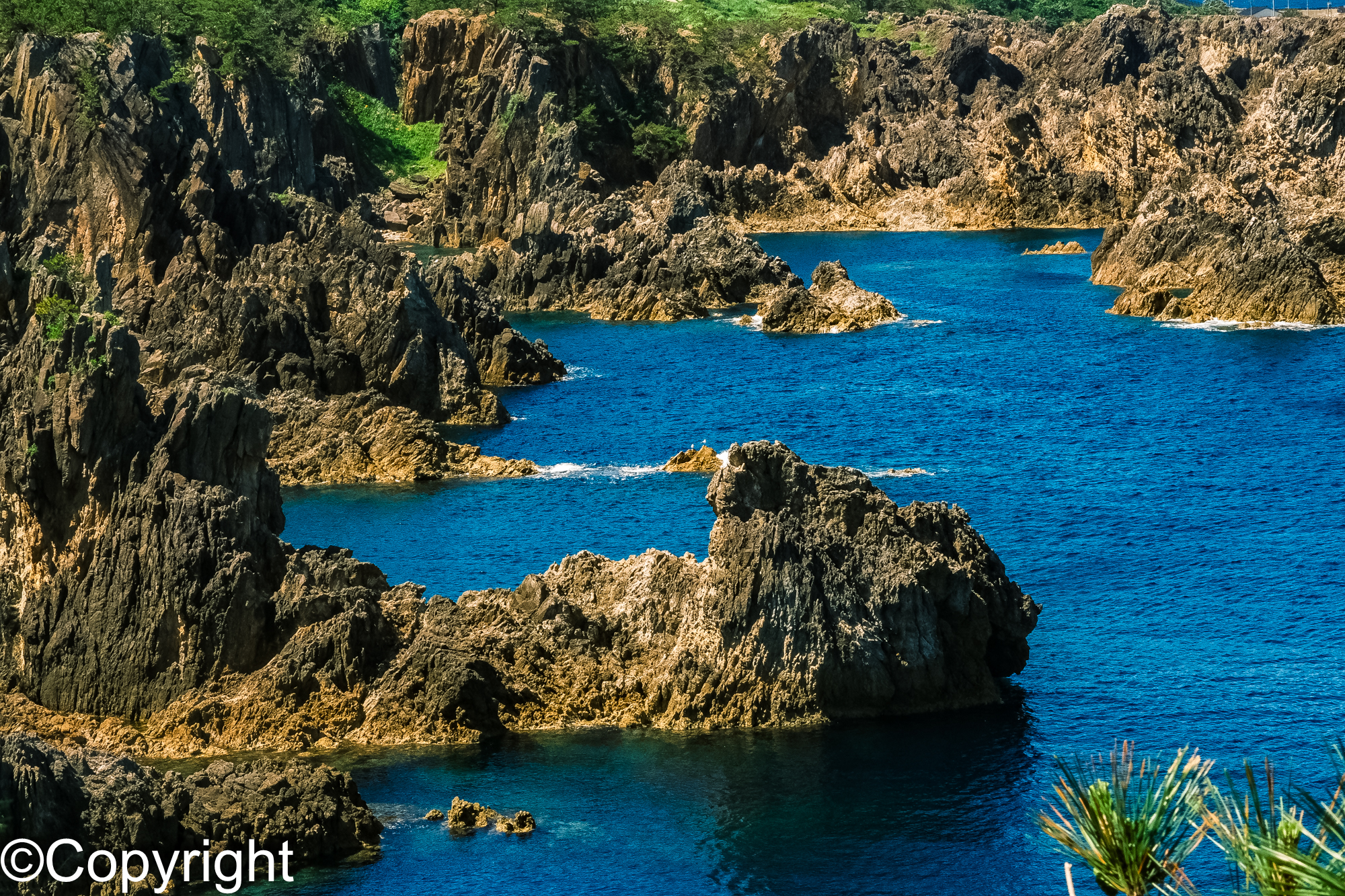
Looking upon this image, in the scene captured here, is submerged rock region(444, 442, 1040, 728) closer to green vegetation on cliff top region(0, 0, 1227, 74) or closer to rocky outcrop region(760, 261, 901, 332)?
rocky outcrop region(760, 261, 901, 332)

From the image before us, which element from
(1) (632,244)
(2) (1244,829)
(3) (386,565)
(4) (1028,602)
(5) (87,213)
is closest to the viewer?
(2) (1244,829)

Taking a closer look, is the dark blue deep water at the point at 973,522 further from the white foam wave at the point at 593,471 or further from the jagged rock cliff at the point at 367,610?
the jagged rock cliff at the point at 367,610

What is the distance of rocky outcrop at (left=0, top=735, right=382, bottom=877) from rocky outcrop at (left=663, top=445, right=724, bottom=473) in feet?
128

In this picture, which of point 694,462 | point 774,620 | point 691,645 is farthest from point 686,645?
point 694,462

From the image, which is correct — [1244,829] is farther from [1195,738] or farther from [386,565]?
[386,565]

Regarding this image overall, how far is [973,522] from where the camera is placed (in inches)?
2758

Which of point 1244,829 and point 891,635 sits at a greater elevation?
point 1244,829

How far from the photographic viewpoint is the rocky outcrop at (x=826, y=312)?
4776 inches

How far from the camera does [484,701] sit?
48.3m

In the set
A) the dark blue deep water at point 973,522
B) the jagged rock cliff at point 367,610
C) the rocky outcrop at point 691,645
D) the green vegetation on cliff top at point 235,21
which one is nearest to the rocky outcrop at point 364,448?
the dark blue deep water at point 973,522

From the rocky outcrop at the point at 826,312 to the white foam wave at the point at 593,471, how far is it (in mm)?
42402

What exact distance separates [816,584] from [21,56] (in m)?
76.0

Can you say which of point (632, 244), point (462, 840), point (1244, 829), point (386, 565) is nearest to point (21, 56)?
point (632, 244)

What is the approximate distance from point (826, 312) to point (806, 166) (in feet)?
242
